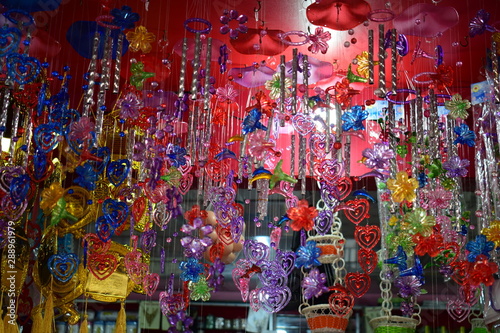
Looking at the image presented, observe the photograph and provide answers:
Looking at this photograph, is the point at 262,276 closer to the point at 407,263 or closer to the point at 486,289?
the point at 407,263

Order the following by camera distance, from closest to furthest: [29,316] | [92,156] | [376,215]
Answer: [92,156]
[29,316]
[376,215]

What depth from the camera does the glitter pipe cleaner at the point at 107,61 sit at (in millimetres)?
4082

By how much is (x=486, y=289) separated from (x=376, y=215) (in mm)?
2666

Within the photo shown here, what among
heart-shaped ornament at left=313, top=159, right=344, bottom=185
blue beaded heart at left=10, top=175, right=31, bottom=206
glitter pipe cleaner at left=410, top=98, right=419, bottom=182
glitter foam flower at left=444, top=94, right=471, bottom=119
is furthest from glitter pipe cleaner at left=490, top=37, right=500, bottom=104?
blue beaded heart at left=10, top=175, right=31, bottom=206

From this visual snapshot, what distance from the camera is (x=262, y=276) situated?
207 inches

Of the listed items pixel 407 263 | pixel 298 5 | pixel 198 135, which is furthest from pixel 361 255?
pixel 298 5

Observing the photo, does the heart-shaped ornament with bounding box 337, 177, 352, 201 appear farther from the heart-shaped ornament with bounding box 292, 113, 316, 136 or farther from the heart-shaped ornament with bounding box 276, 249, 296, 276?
the heart-shaped ornament with bounding box 276, 249, 296, 276

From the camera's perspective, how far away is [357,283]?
17.2 feet

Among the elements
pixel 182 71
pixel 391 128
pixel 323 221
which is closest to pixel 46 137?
pixel 182 71

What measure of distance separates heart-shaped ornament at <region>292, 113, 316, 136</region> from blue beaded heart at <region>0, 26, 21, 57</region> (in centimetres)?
185

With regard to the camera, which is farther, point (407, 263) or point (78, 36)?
point (407, 263)

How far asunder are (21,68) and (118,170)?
926 mm

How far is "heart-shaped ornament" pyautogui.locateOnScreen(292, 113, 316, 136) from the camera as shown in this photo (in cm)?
495

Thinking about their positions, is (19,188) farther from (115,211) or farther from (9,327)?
(9,327)
